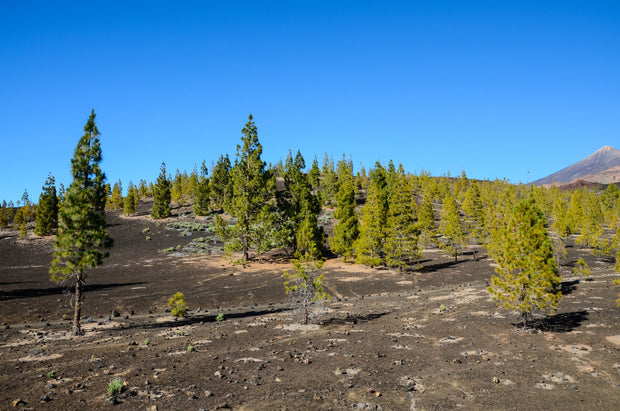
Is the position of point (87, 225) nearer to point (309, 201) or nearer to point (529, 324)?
point (529, 324)

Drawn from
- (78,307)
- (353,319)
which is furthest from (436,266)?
(78,307)

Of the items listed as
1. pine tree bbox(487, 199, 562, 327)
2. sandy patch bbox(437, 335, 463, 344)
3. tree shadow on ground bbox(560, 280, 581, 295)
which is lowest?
tree shadow on ground bbox(560, 280, 581, 295)

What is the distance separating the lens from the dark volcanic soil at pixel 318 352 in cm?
1077

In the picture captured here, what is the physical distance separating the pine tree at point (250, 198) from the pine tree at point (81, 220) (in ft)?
80.8

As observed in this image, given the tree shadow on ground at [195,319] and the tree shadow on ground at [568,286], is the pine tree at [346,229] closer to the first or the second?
the tree shadow on ground at [195,319]

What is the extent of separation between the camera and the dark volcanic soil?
10.8 meters

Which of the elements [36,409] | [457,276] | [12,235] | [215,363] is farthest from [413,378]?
[12,235]

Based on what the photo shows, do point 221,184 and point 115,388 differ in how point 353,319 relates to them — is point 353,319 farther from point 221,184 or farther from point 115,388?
point 221,184

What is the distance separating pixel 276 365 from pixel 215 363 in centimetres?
247

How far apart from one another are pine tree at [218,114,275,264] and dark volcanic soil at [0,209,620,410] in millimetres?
13612

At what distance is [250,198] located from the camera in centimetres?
4506

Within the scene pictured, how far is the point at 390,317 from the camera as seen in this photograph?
21.1 m

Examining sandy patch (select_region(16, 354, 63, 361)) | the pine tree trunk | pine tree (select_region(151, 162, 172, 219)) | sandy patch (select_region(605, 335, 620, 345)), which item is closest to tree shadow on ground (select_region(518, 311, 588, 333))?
sandy patch (select_region(605, 335, 620, 345))

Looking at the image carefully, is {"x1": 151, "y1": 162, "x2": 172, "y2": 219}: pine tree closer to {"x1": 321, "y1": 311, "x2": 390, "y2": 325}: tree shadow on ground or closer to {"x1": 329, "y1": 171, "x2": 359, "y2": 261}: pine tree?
{"x1": 329, "y1": 171, "x2": 359, "y2": 261}: pine tree
